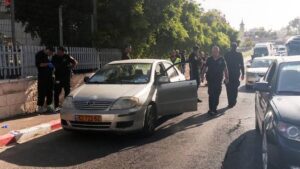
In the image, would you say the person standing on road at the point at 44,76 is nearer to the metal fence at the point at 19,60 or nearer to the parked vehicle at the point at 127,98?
the metal fence at the point at 19,60

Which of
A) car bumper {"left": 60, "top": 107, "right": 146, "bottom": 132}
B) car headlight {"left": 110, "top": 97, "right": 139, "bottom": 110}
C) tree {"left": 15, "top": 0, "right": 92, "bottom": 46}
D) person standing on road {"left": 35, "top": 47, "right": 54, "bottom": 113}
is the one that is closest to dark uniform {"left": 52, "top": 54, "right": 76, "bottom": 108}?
person standing on road {"left": 35, "top": 47, "right": 54, "bottom": 113}

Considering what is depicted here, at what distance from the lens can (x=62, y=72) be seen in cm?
1120

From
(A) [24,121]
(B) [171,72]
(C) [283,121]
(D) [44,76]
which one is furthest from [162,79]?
(C) [283,121]

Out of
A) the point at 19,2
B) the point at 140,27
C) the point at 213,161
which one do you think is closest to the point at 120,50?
the point at 140,27

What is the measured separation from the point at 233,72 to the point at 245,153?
572 cm

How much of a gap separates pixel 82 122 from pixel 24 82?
357 cm

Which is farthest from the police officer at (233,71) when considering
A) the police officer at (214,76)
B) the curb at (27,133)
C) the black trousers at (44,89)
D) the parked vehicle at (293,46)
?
the parked vehicle at (293,46)

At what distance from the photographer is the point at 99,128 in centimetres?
767

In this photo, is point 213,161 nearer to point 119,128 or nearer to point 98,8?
point 119,128

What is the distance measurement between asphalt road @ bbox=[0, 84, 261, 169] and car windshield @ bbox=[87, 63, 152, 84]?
1.11 meters

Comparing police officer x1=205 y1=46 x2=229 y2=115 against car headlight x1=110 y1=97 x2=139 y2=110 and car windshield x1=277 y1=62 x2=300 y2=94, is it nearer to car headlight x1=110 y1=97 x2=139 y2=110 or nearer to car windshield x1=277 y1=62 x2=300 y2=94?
car headlight x1=110 y1=97 x2=139 y2=110

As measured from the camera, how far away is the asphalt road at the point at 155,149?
632cm

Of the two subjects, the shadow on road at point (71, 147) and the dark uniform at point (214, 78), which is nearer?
the shadow on road at point (71, 147)

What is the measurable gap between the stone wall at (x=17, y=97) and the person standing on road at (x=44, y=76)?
0.27 metres
